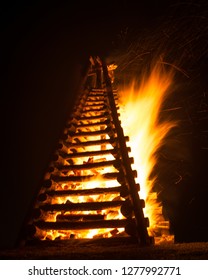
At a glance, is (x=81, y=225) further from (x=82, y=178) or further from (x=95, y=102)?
(x=95, y=102)

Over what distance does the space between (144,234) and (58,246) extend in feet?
5.02

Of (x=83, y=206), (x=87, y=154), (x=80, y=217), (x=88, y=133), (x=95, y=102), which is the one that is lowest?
(x=80, y=217)

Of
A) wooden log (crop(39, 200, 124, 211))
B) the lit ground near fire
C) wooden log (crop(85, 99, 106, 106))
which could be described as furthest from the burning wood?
the lit ground near fire

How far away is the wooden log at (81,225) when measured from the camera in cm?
550

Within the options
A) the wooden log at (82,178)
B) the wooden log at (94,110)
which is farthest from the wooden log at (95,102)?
the wooden log at (82,178)

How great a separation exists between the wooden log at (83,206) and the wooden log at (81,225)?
10.9 inches

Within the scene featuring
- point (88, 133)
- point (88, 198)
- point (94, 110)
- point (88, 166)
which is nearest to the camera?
point (88, 166)

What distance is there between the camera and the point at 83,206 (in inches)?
232

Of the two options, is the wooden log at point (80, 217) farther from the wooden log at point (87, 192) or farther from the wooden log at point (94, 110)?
the wooden log at point (94, 110)

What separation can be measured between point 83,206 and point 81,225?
1.21 feet

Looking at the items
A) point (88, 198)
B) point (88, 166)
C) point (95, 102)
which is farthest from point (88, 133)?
point (95, 102)

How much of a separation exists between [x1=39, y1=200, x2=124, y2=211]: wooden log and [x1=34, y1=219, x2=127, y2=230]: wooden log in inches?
10.9

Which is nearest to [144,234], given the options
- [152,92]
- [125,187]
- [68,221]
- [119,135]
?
[125,187]
